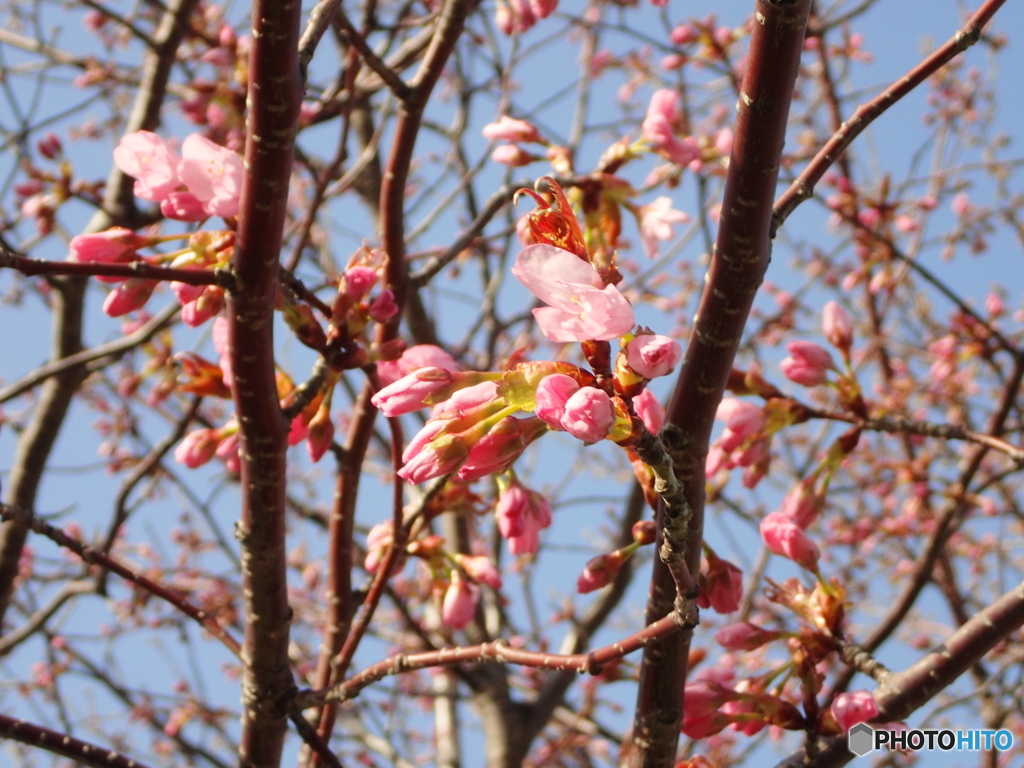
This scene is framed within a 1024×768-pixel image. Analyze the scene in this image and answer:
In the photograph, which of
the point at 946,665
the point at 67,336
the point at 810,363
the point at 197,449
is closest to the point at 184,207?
the point at 197,449

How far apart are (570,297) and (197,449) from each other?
0.91 m

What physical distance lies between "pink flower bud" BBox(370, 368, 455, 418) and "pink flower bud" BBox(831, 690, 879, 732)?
0.70 meters

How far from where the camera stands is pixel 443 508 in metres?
1.67

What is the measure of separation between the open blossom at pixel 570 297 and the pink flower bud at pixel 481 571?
89 cm

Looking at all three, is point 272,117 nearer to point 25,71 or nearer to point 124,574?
point 124,574

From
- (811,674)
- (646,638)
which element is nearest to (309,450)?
(646,638)

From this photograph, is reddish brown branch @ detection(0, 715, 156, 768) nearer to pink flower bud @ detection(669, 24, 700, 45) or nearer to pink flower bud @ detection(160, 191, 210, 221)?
pink flower bud @ detection(160, 191, 210, 221)

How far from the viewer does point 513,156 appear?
195cm

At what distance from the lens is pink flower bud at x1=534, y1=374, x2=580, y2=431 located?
0.83m

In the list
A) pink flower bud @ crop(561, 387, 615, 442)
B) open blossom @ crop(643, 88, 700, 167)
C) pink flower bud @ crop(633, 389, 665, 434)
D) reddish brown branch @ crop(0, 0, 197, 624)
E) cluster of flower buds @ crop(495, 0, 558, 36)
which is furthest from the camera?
reddish brown branch @ crop(0, 0, 197, 624)

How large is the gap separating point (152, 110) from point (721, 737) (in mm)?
3521

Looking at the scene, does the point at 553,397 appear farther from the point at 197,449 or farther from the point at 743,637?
the point at 197,449

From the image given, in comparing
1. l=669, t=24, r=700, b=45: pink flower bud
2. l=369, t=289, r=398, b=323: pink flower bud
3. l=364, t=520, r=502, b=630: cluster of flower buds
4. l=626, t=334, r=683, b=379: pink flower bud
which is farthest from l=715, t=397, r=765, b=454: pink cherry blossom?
l=669, t=24, r=700, b=45: pink flower bud

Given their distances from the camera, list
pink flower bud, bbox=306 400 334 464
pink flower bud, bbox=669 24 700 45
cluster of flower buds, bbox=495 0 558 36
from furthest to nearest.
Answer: pink flower bud, bbox=669 24 700 45, cluster of flower buds, bbox=495 0 558 36, pink flower bud, bbox=306 400 334 464
